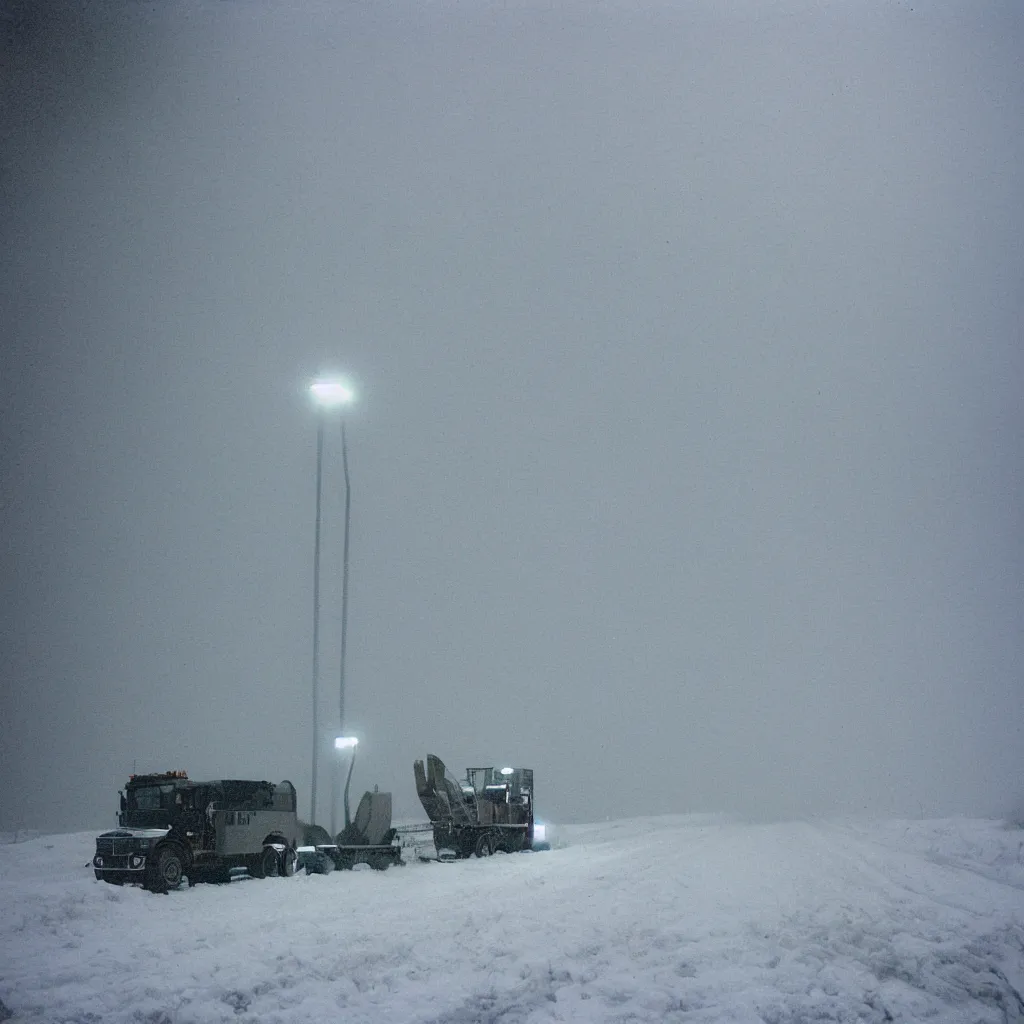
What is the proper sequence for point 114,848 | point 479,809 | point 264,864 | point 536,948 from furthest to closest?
point 479,809 < point 264,864 < point 114,848 < point 536,948

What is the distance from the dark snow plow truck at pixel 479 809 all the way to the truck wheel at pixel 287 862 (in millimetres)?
5328

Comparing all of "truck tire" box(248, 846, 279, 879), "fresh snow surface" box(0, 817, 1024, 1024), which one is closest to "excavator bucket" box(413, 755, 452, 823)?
"truck tire" box(248, 846, 279, 879)

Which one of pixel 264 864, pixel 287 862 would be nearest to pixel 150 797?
pixel 264 864

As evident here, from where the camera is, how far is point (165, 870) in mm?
22797

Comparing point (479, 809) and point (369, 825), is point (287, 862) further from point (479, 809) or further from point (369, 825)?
point (479, 809)

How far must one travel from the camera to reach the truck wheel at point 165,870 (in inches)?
880

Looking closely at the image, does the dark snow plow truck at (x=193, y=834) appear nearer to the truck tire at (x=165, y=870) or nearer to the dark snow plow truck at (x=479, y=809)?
the truck tire at (x=165, y=870)

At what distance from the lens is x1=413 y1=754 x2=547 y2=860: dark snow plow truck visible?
1248 inches

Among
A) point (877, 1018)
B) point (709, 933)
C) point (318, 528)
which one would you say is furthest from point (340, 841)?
point (877, 1018)

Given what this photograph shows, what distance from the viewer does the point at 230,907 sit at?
19000 mm

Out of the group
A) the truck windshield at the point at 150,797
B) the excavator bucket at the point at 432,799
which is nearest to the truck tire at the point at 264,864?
the truck windshield at the point at 150,797

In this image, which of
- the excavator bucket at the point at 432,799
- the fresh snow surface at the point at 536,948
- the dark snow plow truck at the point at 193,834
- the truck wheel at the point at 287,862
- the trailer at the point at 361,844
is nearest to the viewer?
the fresh snow surface at the point at 536,948

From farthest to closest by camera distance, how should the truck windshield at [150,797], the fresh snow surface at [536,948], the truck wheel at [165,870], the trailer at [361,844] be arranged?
the trailer at [361,844] → the truck windshield at [150,797] → the truck wheel at [165,870] → the fresh snow surface at [536,948]

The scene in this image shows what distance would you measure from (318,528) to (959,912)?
87.2 ft
